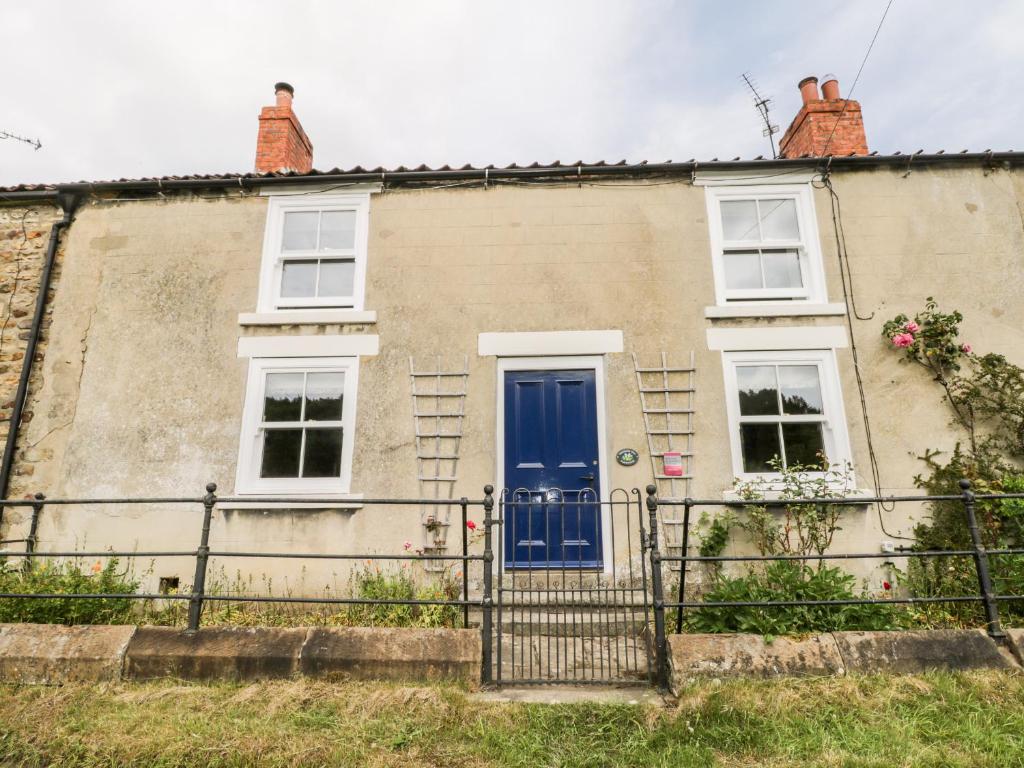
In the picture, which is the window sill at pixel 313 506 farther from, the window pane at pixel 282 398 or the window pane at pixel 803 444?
the window pane at pixel 803 444

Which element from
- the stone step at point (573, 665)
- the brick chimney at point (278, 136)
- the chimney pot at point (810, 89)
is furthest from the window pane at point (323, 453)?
the chimney pot at point (810, 89)

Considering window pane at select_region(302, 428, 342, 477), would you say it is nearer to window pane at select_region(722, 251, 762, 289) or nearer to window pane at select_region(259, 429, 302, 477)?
window pane at select_region(259, 429, 302, 477)

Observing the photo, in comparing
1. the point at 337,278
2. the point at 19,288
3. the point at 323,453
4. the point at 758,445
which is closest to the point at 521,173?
the point at 337,278

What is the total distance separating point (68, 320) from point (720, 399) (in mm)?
8210

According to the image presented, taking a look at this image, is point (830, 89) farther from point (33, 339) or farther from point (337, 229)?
point (33, 339)

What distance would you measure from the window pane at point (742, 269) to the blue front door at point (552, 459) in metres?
2.24

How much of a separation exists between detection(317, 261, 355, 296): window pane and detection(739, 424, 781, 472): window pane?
5.16 metres

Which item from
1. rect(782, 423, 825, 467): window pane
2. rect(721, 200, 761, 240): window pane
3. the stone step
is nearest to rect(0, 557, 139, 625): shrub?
the stone step

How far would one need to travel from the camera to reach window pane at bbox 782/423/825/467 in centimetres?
682

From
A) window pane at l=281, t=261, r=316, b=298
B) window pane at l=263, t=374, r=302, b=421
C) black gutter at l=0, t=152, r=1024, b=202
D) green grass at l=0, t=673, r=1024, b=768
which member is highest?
black gutter at l=0, t=152, r=1024, b=202

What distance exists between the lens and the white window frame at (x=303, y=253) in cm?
752

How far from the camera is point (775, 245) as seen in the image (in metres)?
7.48

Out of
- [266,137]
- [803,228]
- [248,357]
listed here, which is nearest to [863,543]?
[803,228]

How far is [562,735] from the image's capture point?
3545 millimetres
